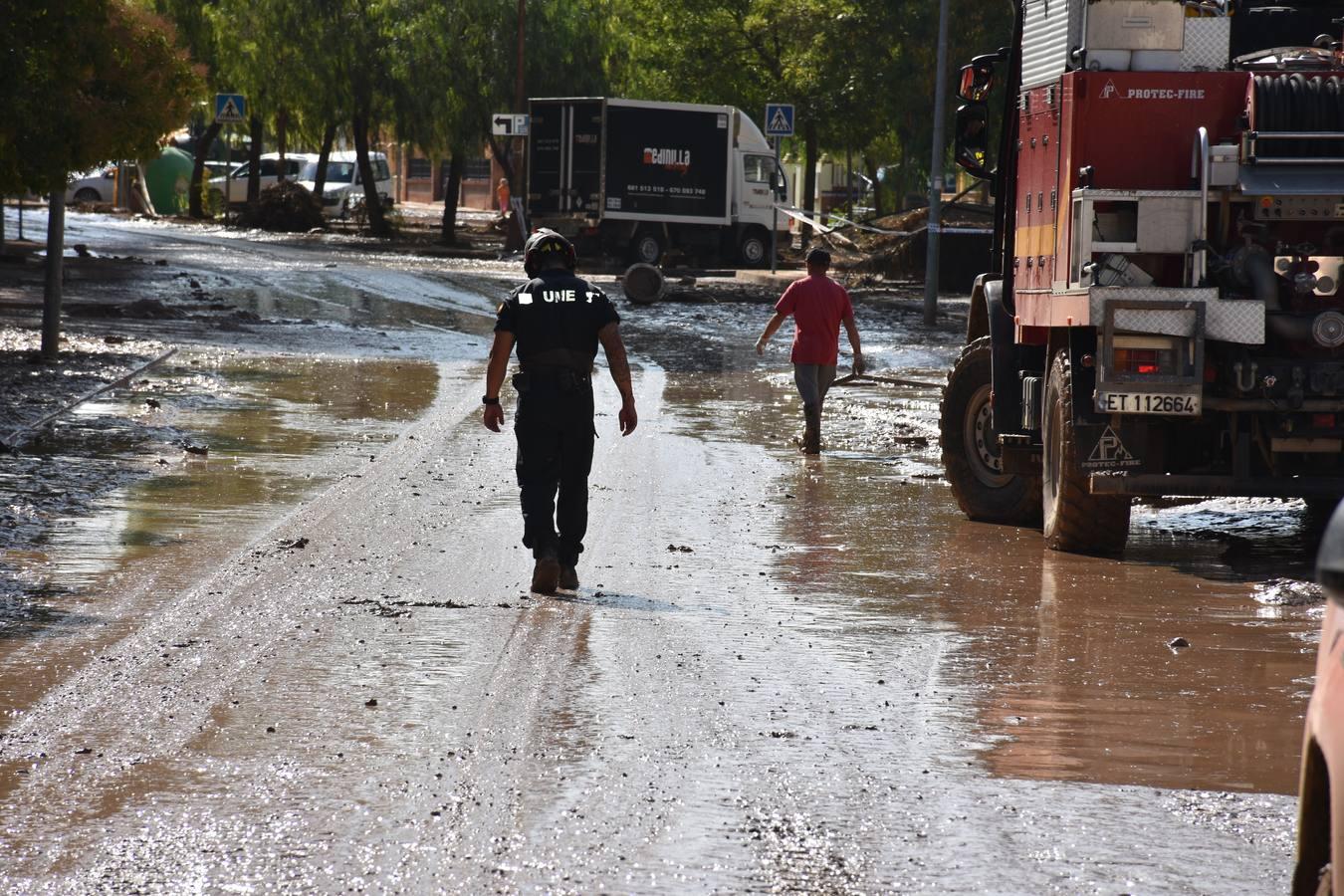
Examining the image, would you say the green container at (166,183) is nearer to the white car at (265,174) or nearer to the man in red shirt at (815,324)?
the white car at (265,174)

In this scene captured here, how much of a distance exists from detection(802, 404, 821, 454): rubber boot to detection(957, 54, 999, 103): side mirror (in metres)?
3.62

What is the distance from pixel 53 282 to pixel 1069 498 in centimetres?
1140

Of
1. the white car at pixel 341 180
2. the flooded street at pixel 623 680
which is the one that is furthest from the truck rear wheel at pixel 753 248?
the flooded street at pixel 623 680

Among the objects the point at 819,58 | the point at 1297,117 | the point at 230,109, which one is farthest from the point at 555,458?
the point at 819,58

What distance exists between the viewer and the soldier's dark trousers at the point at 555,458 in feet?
29.7

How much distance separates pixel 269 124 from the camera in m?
54.7

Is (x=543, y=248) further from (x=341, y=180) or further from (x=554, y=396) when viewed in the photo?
(x=341, y=180)

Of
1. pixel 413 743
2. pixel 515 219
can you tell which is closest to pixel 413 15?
pixel 515 219

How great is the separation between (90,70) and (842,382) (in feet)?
25.9

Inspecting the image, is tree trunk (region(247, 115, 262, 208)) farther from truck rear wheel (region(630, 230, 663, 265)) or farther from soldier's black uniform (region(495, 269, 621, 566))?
soldier's black uniform (region(495, 269, 621, 566))

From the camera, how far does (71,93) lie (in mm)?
16578

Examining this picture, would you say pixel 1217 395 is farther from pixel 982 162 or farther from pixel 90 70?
pixel 90 70

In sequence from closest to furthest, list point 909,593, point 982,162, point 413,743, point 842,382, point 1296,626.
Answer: point 413,743 < point 1296,626 < point 909,593 < point 982,162 < point 842,382

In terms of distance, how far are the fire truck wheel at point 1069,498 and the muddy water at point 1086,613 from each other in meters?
0.13
